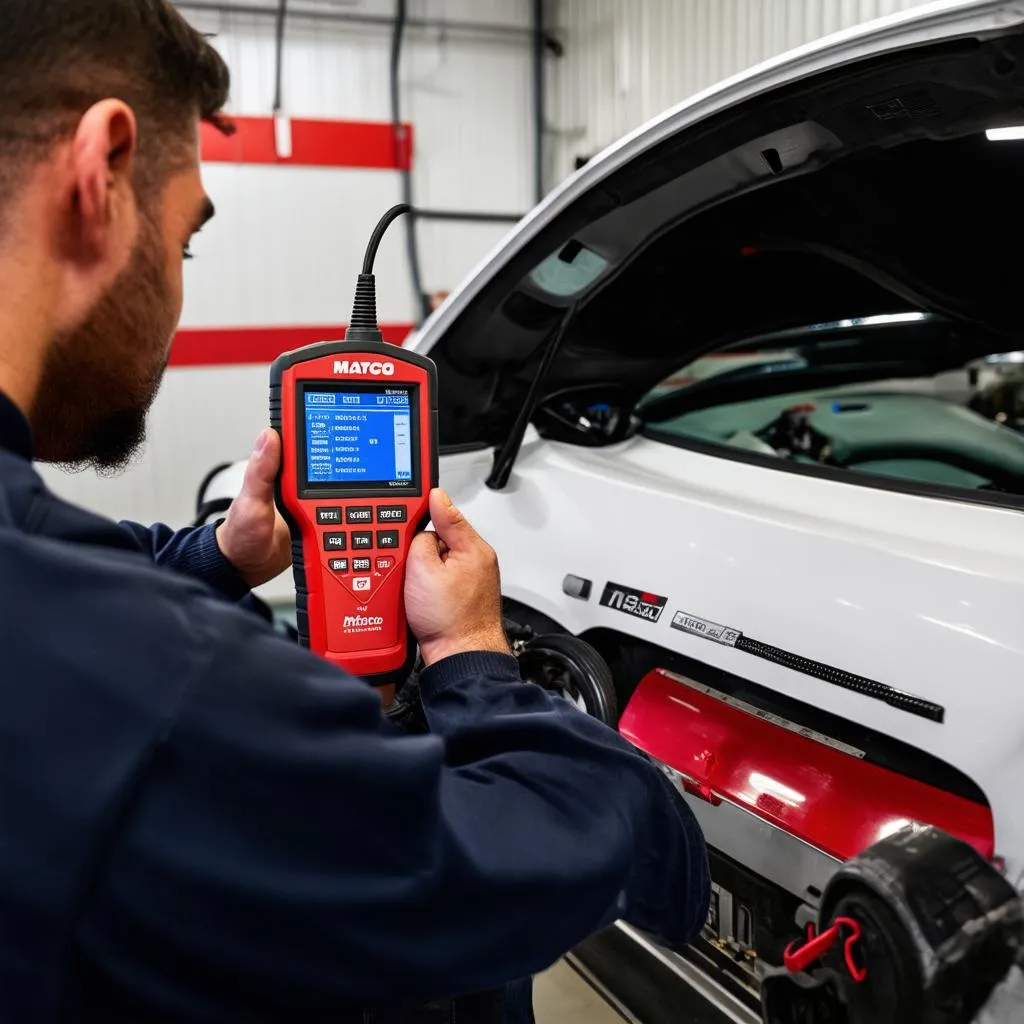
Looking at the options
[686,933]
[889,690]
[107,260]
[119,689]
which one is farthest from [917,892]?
[107,260]

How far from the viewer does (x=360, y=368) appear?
3.13 ft

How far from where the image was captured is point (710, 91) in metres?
1.09

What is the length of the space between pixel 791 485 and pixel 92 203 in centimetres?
97

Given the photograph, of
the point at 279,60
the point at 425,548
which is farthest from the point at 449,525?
the point at 279,60

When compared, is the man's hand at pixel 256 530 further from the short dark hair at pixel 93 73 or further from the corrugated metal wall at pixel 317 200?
the corrugated metal wall at pixel 317 200

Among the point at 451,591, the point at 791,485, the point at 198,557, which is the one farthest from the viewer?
the point at 791,485

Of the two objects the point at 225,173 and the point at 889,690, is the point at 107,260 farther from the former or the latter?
the point at 225,173

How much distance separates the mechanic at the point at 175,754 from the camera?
1.62ft

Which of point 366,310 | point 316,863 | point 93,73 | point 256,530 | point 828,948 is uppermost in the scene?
point 93,73

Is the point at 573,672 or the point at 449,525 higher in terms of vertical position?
the point at 449,525

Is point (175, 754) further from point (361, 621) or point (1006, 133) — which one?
point (1006, 133)

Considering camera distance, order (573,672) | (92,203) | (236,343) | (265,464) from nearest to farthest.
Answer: (92,203)
(265,464)
(573,672)
(236,343)

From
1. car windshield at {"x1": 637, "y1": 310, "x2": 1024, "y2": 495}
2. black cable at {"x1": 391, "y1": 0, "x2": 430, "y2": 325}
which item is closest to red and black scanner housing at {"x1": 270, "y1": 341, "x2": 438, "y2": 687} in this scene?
car windshield at {"x1": 637, "y1": 310, "x2": 1024, "y2": 495}

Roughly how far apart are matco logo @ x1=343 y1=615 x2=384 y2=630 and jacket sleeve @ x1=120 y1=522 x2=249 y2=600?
199mm
